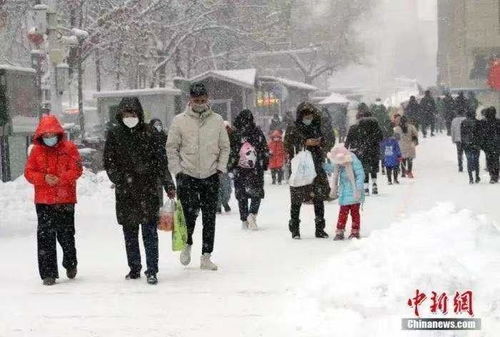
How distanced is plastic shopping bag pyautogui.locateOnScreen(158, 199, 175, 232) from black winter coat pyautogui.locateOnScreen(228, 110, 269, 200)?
4.31 meters

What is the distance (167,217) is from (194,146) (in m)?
0.80

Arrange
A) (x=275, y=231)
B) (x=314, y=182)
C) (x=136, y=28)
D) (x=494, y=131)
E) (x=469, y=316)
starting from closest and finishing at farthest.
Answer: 1. (x=469, y=316)
2. (x=314, y=182)
3. (x=275, y=231)
4. (x=494, y=131)
5. (x=136, y=28)

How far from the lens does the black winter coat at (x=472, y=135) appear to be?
2167 cm

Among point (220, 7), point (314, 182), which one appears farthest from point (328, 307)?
point (220, 7)

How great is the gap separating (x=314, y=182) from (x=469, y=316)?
19.0 feet

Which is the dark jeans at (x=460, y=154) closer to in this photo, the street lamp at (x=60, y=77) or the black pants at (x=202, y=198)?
the street lamp at (x=60, y=77)

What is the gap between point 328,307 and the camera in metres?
7.03

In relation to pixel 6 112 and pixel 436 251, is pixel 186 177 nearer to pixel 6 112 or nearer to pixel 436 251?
pixel 436 251

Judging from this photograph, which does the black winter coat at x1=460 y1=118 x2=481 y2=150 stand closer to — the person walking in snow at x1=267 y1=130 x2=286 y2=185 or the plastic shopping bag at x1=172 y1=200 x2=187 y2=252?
the person walking in snow at x1=267 y1=130 x2=286 y2=185

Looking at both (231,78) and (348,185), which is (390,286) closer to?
(348,185)

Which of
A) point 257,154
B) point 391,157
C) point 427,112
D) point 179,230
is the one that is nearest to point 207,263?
point 179,230

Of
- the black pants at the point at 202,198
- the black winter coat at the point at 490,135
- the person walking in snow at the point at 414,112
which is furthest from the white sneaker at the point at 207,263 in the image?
the person walking in snow at the point at 414,112

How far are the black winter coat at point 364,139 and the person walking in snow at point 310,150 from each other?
6.37 m

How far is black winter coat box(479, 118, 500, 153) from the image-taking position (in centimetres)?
2169
